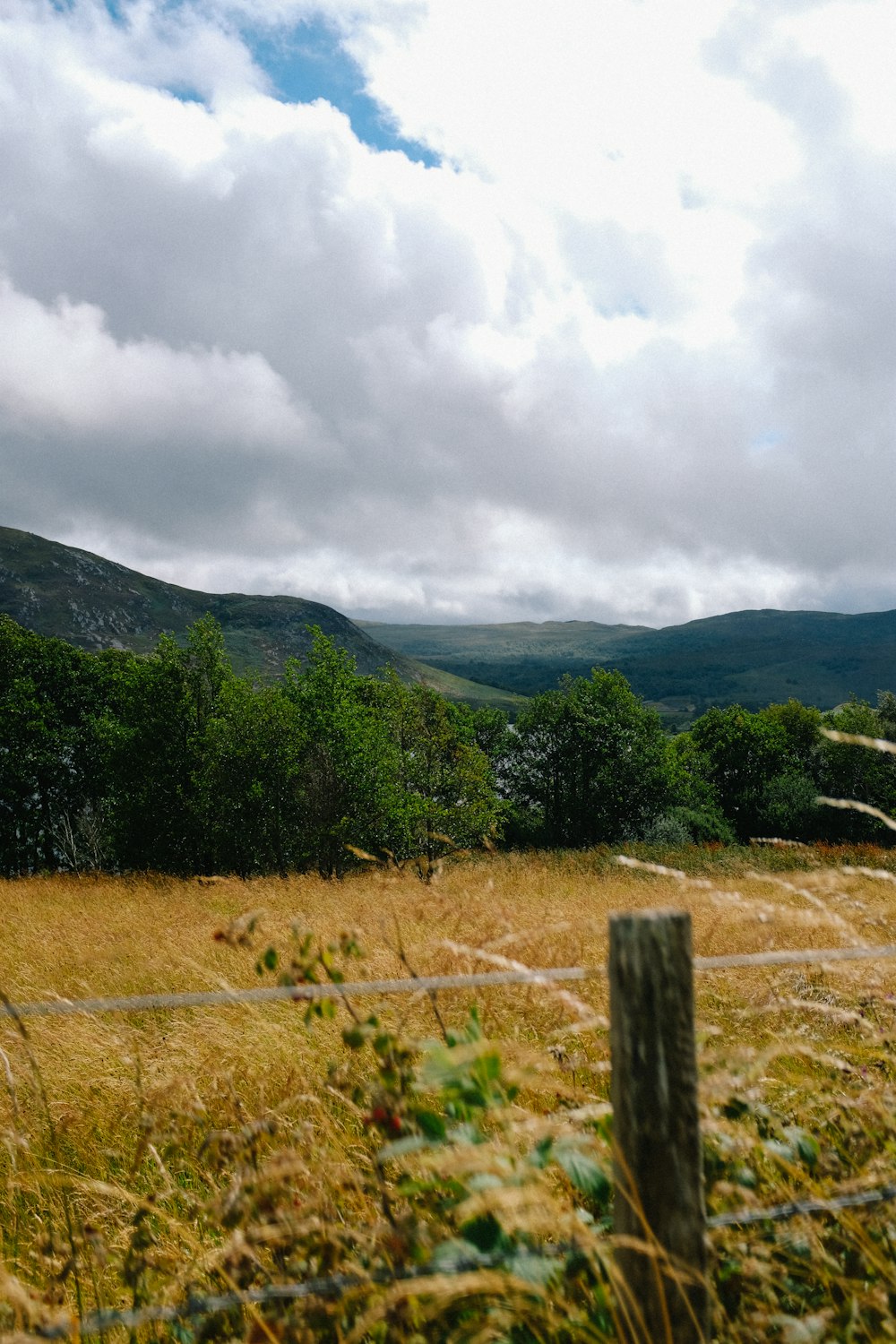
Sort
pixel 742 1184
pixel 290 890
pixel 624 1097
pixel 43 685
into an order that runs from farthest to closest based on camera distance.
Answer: pixel 43 685, pixel 290 890, pixel 742 1184, pixel 624 1097

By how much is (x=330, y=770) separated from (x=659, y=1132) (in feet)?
74.2

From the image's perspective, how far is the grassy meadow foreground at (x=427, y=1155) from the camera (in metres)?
1.77

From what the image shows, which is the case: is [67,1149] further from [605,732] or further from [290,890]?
[605,732]

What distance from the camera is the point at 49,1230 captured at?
302 centimetres

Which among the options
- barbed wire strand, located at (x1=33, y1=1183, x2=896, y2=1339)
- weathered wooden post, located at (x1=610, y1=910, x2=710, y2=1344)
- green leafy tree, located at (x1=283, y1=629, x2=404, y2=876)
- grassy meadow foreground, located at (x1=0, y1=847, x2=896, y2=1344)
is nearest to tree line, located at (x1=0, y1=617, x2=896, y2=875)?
green leafy tree, located at (x1=283, y1=629, x2=404, y2=876)

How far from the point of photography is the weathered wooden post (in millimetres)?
1546

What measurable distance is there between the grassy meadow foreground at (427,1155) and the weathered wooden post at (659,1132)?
0.10 metres

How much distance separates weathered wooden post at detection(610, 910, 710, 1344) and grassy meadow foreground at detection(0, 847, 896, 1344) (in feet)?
0.32

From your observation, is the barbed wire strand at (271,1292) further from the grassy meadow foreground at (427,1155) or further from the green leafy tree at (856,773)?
the green leafy tree at (856,773)

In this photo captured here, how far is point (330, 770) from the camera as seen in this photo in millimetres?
23719

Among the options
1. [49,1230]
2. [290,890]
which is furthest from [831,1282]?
[290,890]

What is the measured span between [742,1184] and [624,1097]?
0.77 m

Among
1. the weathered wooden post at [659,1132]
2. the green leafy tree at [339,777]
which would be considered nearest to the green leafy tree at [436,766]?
the green leafy tree at [339,777]

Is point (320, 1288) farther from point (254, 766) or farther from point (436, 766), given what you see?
point (436, 766)
